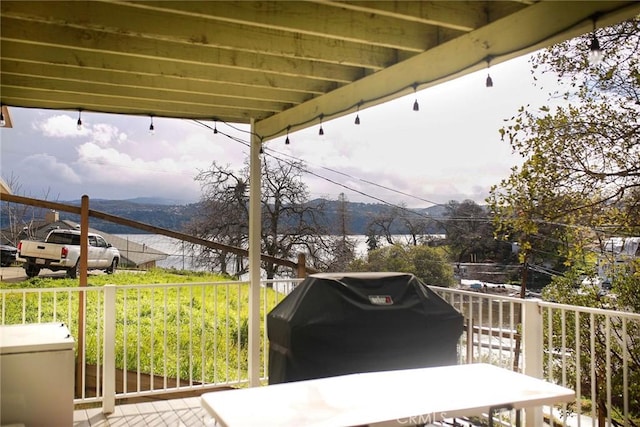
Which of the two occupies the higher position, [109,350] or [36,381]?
[36,381]

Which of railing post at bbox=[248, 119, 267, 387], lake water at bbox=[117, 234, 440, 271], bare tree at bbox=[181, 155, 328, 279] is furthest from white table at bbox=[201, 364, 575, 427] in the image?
bare tree at bbox=[181, 155, 328, 279]

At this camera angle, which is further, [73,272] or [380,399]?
[73,272]

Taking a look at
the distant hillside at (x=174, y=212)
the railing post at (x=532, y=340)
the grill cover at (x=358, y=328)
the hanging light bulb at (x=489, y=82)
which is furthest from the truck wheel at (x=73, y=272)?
the hanging light bulb at (x=489, y=82)

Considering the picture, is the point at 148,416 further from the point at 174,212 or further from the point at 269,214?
the point at 269,214

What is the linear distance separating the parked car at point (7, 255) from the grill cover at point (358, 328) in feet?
17.7

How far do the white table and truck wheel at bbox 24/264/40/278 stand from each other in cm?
618

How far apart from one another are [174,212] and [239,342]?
169 inches

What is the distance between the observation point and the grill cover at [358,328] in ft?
10.3

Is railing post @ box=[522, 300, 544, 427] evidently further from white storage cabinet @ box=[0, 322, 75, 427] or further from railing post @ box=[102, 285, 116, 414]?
railing post @ box=[102, 285, 116, 414]

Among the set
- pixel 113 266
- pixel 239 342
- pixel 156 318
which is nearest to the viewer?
pixel 239 342

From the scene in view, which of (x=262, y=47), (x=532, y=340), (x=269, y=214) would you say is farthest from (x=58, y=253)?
(x=532, y=340)

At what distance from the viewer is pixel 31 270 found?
280 inches

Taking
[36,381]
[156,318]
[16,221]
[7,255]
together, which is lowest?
[156,318]

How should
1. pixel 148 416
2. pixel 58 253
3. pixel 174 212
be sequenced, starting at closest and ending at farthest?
pixel 148 416, pixel 58 253, pixel 174 212
